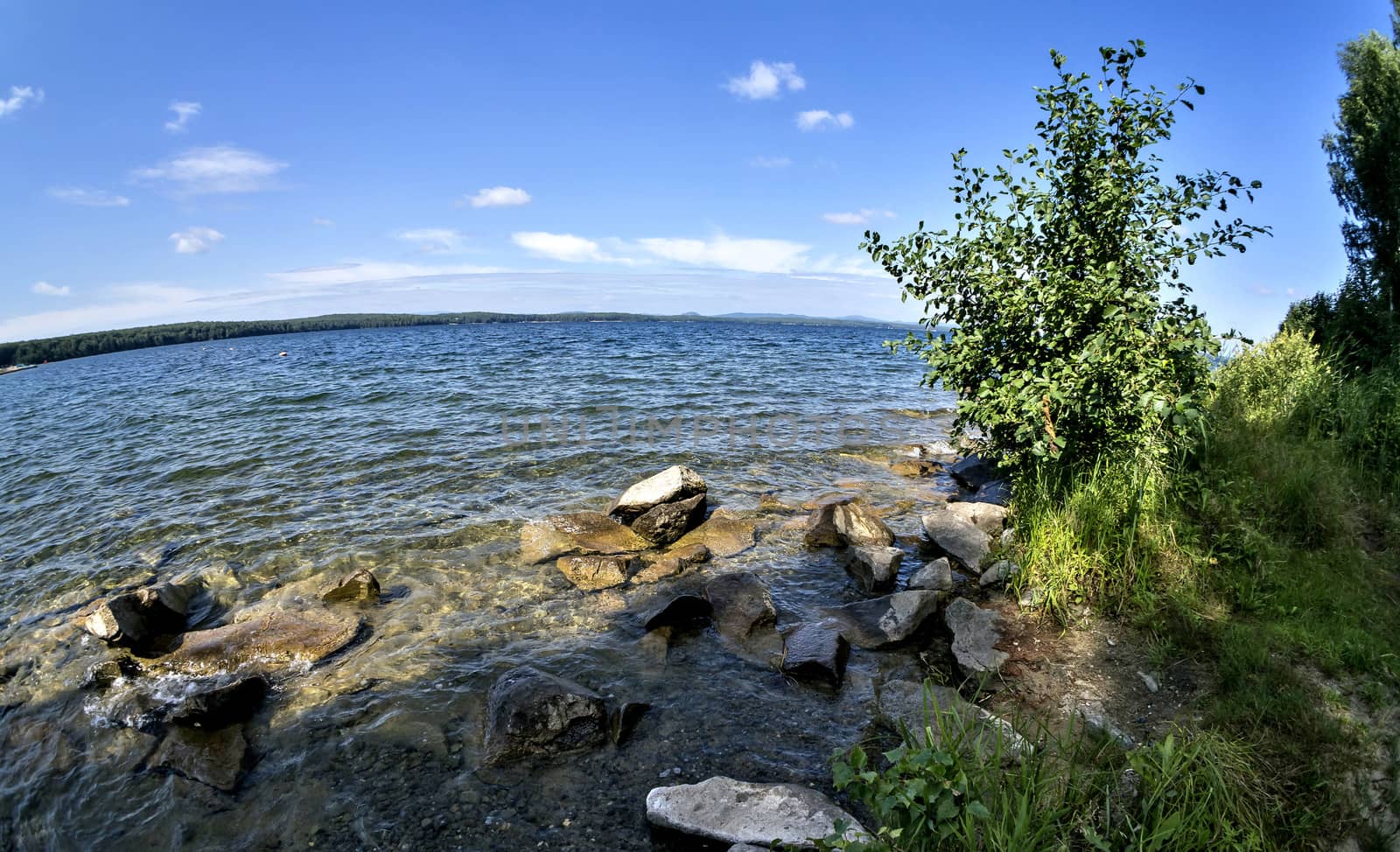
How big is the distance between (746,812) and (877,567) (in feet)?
15.8

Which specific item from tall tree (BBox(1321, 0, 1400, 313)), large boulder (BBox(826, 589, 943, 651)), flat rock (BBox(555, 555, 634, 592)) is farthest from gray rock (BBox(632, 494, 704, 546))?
tall tree (BBox(1321, 0, 1400, 313))

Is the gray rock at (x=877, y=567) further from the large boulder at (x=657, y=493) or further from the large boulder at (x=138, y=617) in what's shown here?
the large boulder at (x=138, y=617)

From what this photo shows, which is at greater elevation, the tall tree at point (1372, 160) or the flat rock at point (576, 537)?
the tall tree at point (1372, 160)

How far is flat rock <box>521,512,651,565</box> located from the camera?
398 inches

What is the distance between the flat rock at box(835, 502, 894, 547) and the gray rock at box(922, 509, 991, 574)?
674mm

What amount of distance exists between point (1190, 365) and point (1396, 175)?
464 inches

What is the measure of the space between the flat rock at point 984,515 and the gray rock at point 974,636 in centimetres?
260

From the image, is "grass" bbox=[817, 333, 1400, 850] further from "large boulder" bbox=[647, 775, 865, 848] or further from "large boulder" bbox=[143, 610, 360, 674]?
"large boulder" bbox=[143, 610, 360, 674]

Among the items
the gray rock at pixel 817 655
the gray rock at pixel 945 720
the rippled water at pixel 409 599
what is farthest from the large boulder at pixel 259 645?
the gray rock at pixel 945 720

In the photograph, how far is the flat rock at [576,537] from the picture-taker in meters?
10.1

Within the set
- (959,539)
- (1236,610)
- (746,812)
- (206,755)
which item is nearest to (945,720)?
(746,812)

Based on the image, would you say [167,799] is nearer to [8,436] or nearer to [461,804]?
[461,804]

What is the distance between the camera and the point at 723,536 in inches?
420

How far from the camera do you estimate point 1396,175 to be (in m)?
13.6
